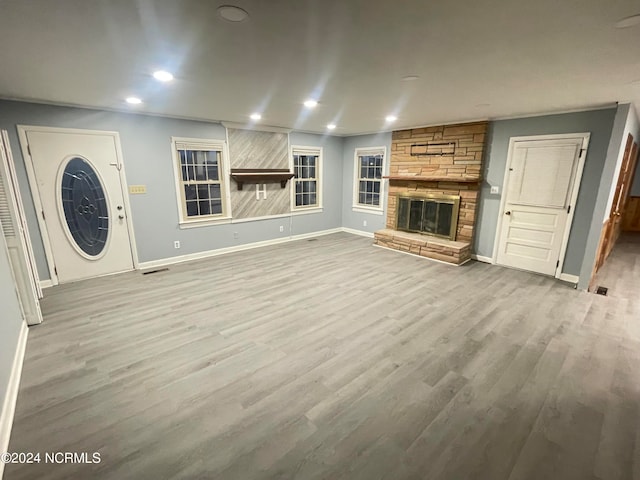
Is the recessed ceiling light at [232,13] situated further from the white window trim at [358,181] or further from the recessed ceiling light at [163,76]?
the white window trim at [358,181]

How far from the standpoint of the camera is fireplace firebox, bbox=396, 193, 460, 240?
5434 mm

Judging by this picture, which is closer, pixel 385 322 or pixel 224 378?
pixel 224 378

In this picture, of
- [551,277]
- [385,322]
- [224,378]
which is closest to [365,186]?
[551,277]

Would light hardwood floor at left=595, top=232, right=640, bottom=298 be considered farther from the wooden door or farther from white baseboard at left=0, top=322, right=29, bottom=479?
white baseboard at left=0, top=322, right=29, bottom=479

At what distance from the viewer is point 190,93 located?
3.25 metres

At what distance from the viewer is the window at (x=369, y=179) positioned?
682 centimetres

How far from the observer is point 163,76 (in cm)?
265

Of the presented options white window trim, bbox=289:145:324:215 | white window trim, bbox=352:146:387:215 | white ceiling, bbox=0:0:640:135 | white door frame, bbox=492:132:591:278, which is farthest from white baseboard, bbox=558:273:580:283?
white window trim, bbox=289:145:324:215

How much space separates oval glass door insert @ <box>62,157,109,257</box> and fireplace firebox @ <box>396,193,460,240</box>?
5.42m

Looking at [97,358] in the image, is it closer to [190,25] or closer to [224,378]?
[224,378]

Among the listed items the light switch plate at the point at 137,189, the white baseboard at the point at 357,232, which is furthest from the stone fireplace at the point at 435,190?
the light switch plate at the point at 137,189

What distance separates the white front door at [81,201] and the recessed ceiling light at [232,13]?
12.2 feet

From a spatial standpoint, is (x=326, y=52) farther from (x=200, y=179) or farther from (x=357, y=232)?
(x=357, y=232)

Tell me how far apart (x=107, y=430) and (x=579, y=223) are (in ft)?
19.1
